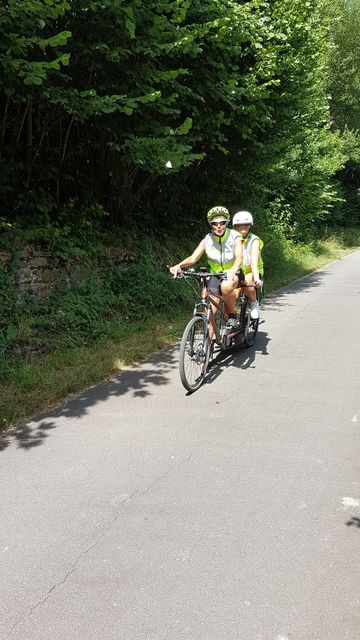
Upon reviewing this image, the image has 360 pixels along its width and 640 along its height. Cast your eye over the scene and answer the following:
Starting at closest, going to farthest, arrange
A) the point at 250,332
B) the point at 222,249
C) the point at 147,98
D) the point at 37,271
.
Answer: the point at 222,249, the point at 147,98, the point at 37,271, the point at 250,332

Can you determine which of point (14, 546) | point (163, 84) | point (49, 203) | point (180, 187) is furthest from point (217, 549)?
point (180, 187)

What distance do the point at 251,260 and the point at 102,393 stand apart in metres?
2.91

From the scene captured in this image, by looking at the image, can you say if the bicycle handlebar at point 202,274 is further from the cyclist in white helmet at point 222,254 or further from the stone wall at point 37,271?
the stone wall at point 37,271

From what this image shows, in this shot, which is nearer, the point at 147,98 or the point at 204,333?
the point at 204,333

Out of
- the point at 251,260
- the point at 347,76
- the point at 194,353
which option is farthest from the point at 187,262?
the point at 347,76

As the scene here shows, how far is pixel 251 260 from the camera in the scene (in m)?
6.98

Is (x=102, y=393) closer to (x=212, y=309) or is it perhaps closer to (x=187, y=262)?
(x=212, y=309)

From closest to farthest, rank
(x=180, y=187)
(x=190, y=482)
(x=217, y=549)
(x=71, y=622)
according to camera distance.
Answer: (x=71, y=622), (x=217, y=549), (x=190, y=482), (x=180, y=187)

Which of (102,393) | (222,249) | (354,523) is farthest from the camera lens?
(222,249)

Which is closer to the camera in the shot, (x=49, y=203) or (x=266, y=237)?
(x=49, y=203)

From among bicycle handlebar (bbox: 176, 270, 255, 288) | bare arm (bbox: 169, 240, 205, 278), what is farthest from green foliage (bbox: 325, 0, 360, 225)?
bicycle handlebar (bbox: 176, 270, 255, 288)

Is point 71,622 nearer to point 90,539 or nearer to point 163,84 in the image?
point 90,539

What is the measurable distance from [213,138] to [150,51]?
3136 millimetres

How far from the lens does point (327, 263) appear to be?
22391mm
